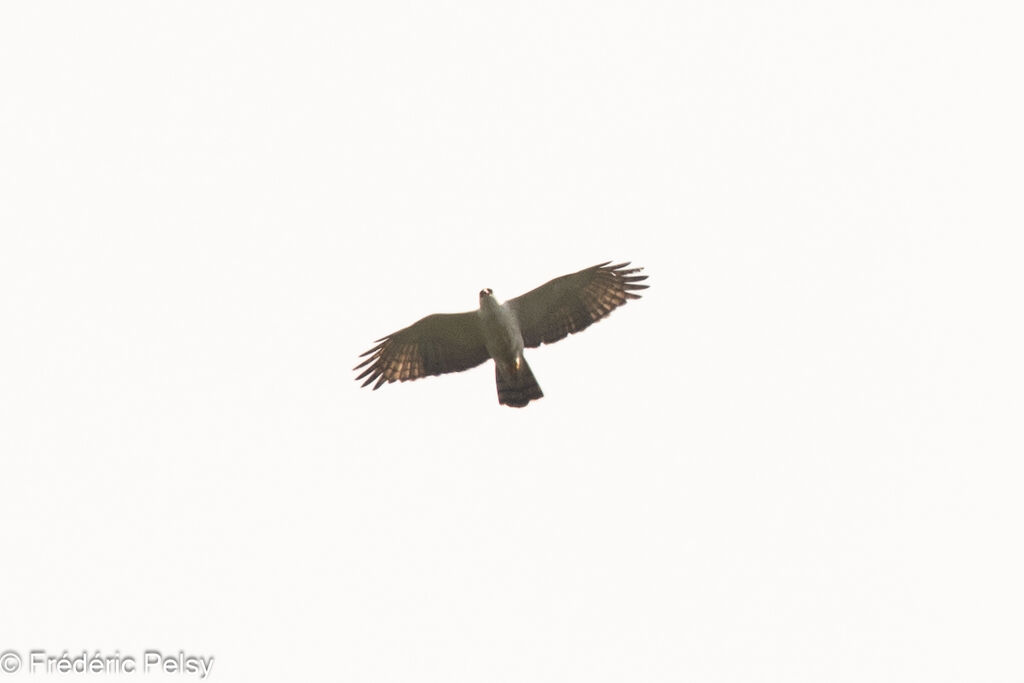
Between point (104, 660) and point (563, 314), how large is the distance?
681 cm

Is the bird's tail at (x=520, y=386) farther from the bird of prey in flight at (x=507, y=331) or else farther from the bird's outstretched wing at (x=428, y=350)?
the bird's outstretched wing at (x=428, y=350)

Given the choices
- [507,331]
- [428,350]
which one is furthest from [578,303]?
[428,350]

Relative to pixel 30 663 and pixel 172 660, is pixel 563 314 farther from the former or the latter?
pixel 30 663

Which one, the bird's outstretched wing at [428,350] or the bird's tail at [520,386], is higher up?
the bird's outstretched wing at [428,350]

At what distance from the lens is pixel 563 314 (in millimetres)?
16109

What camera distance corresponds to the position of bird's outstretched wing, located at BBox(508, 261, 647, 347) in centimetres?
1595

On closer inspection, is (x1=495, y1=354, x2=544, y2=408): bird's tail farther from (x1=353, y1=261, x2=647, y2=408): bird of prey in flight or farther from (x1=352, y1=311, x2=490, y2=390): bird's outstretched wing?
(x1=352, y1=311, x2=490, y2=390): bird's outstretched wing

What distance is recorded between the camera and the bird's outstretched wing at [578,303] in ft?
52.3

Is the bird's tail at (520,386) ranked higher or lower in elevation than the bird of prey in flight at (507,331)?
lower

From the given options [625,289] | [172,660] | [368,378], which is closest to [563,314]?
[625,289]

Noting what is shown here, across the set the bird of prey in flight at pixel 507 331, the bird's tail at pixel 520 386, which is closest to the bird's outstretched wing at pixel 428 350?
the bird of prey in flight at pixel 507 331

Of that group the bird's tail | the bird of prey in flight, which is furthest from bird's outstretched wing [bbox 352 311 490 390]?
the bird's tail

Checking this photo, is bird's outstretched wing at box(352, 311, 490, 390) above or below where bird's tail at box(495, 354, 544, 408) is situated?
above

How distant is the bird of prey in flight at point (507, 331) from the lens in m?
15.7
